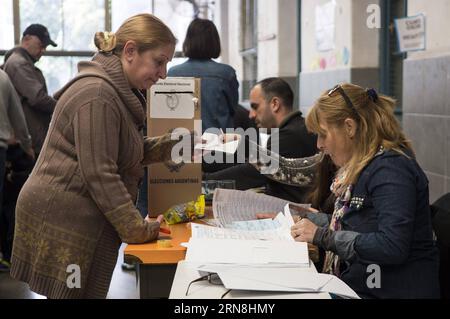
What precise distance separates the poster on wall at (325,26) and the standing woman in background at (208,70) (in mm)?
2203

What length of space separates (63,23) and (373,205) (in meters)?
8.72

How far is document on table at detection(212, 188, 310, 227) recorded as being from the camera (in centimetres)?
222

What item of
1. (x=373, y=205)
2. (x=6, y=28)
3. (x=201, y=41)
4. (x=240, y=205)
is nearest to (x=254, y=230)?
(x=240, y=205)

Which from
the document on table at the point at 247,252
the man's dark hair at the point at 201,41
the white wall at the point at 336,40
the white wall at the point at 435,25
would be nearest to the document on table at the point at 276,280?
the document on table at the point at 247,252

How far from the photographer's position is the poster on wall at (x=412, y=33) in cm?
383

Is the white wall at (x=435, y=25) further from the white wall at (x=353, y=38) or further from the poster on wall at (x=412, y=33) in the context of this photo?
the white wall at (x=353, y=38)

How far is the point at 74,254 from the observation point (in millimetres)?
1917

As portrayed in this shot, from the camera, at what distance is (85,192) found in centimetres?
190

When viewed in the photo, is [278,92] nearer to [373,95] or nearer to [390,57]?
[373,95]

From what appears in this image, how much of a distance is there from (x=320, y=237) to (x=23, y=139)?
10.4ft

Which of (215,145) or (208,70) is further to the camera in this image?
(208,70)

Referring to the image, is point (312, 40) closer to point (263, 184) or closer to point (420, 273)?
point (263, 184)
